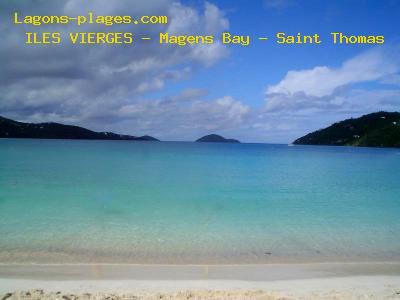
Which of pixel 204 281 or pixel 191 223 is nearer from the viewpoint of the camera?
pixel 204 281

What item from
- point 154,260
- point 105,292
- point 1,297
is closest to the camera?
point 1,297

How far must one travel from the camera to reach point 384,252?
12586 mm

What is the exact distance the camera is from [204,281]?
30.7 ft

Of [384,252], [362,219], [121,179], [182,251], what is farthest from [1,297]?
[121,179]

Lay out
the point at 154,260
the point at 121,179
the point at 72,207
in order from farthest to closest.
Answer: the point at 121,179 → the point at 72,207 → the point at 154,260

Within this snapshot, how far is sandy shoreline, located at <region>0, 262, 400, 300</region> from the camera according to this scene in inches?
327

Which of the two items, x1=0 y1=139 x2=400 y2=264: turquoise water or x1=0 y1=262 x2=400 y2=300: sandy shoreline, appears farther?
x1=0 y1=139 x2=400 y2=264: turquoise water

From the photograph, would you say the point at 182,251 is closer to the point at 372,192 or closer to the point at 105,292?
the point at 105,292

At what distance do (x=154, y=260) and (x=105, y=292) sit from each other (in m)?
3.04

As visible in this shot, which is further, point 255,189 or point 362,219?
point 255,189

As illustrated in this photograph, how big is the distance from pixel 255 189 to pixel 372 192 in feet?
30.2

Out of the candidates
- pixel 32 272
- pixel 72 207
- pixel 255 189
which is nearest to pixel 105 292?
pixel 32 272

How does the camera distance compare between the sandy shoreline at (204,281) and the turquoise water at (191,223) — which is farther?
the turquoise water at (191,223)

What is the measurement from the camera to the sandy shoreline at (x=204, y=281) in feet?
27.2
